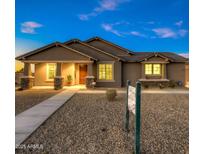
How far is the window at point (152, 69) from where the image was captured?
63.0 ft

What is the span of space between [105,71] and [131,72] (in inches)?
130

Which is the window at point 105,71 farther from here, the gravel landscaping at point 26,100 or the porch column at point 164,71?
the gravel landscaping at point 26,100

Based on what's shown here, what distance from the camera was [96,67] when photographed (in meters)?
18.6

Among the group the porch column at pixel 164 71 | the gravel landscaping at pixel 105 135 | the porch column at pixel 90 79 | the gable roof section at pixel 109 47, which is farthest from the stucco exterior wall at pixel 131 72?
the gravel landscaping at pixel 105 135

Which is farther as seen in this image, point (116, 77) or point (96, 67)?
point (96, 67)

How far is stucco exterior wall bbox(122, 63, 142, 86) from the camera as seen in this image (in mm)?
19531

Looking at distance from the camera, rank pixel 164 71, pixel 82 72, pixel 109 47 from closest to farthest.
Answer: pixel 164 71, pixel 82 72, pixel 109 47

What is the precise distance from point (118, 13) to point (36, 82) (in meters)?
24.6

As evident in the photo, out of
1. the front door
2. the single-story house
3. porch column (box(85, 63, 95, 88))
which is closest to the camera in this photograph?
porch column (box(85, 63, 95, 88))

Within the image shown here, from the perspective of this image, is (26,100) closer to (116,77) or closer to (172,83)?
(116,77)

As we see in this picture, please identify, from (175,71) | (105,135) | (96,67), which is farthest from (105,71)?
(105,135)

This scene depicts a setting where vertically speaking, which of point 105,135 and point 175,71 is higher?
point 175,71

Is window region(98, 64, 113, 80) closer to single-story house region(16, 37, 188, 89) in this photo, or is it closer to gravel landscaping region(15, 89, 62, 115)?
single-story house region(16, 37, 188, 89)

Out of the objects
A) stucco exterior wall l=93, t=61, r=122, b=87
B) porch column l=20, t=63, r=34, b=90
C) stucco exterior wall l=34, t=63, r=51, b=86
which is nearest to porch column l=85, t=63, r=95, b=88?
stucco exterior wall l=93, t=61, r=122, b=87
